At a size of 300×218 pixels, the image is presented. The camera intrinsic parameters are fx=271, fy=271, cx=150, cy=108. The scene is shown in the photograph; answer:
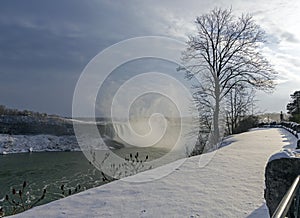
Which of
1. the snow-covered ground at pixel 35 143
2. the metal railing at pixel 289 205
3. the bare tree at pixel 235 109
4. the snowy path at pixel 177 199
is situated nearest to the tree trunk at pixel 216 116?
the bare tree at pixel 235 109

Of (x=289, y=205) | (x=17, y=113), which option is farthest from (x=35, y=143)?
(x=289, y=205)

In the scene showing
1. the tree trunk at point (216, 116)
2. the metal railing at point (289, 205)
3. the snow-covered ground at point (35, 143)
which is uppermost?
the tree trunk at point (216, 116)

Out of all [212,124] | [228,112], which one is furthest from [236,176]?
[228,112]

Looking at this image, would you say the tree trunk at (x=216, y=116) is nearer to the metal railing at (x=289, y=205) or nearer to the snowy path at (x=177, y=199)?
the snowy path at (x=177, y=199)

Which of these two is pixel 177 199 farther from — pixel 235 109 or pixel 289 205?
pixel 235 109

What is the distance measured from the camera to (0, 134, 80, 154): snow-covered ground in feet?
106

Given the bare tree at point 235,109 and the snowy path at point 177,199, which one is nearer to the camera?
the snowy path at point 177,199

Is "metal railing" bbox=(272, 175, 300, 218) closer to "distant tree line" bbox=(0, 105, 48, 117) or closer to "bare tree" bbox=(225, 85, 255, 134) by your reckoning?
"bare tree" bbox=(225, 85, 255, 134)

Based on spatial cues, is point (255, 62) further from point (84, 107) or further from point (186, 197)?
point (186, 197)

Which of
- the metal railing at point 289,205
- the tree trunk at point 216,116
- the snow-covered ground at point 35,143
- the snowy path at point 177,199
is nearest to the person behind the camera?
the metal railing at point 289,205

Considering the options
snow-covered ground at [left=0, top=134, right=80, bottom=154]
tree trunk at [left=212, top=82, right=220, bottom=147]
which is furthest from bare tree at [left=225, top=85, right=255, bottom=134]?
snow-covered ground at [left=0, top=134, right=80, bottom=154]

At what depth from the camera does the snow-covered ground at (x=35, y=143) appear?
106 ft

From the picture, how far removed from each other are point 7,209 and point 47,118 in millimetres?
44652

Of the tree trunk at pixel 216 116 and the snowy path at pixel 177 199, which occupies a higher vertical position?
the tree trunk at pixel 216 116
